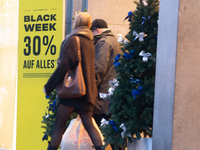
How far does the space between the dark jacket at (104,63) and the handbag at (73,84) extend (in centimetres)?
49

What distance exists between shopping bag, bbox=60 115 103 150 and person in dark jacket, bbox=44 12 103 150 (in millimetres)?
116

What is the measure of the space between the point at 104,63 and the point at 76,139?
1.10 meters

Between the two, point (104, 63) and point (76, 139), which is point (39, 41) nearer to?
point (104, 63)

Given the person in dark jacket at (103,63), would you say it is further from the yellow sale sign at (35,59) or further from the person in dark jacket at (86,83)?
the yellow sale sign at (35,59)

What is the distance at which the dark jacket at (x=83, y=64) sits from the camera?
4137 mm

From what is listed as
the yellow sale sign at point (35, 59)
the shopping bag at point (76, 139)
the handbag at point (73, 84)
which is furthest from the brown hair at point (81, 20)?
the yellow sale sign at point (35, 59)

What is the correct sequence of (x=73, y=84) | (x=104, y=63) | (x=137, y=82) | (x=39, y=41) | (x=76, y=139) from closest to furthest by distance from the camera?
1. (x=137, y=82)
2. (x=73, y=84)
3. (x=76, y=139)
4. (x=104, y=63)
5. (x=39, y=41)

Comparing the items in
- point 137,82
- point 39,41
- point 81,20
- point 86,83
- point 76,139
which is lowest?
point 76,139

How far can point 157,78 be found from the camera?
2.92m

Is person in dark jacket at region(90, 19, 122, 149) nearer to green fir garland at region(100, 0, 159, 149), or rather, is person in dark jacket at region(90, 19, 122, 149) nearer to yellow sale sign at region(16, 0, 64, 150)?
green fir garland at region(100, 0, 159, 149)

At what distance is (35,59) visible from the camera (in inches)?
251

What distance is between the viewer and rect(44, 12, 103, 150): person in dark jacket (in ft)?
13.6

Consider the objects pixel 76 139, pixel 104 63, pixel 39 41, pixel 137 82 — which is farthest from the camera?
pixel 39 41

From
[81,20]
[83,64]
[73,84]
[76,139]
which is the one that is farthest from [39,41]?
[76,139]
